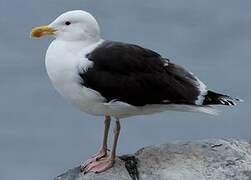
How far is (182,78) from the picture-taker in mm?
5422

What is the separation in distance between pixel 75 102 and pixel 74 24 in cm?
36

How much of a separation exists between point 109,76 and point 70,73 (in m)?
0.18

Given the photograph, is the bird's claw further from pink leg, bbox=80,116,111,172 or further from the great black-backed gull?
the great black-backed gull

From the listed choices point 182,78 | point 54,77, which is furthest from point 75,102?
point 182,78

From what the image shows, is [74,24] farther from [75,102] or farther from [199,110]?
[199,110]

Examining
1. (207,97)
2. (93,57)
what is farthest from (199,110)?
(93,57)

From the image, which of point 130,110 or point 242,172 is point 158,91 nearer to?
point 130,110

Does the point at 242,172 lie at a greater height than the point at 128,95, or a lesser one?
lesser

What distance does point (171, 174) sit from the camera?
535cm

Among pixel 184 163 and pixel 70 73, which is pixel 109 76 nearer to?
pixel 70 73

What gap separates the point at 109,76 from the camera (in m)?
5.24

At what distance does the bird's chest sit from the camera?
520cm

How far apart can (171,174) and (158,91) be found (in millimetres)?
392

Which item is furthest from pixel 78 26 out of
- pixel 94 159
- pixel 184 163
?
pixel 184 163
